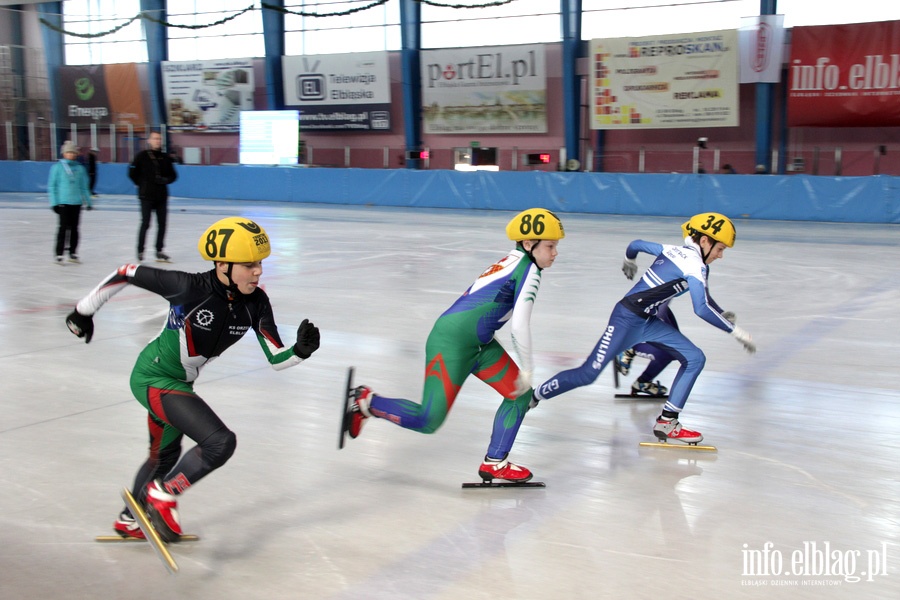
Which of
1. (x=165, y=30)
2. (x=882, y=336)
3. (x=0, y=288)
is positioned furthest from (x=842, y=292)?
(x=165, y=30)

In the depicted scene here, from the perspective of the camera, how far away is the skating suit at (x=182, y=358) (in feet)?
11.6

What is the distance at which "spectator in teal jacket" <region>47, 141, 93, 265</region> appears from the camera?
12.4m

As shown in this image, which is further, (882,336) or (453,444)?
(882,336)

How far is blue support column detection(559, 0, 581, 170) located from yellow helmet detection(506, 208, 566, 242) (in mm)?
24878

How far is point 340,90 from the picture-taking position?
3266cm

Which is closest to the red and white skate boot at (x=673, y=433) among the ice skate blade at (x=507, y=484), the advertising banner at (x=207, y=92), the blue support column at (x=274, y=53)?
the ice skate blade at (x=507, y=484)

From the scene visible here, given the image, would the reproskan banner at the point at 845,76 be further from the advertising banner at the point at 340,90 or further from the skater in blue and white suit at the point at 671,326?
the skater in blue and white suit at the point at 671,326

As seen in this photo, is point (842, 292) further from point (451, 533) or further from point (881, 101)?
point (881, 101)

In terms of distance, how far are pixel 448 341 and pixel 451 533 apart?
3.13ft

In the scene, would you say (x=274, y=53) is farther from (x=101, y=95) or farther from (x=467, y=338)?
(x=467, y=338)

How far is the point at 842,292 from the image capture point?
10.9 meters

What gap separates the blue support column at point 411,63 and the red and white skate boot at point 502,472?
26.7 meters

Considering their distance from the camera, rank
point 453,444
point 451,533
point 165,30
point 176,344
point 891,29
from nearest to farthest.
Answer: point 176,344, point 451,533, point 453,444, point 891,29, point 165,30

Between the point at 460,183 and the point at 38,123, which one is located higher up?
the point at 38,123
